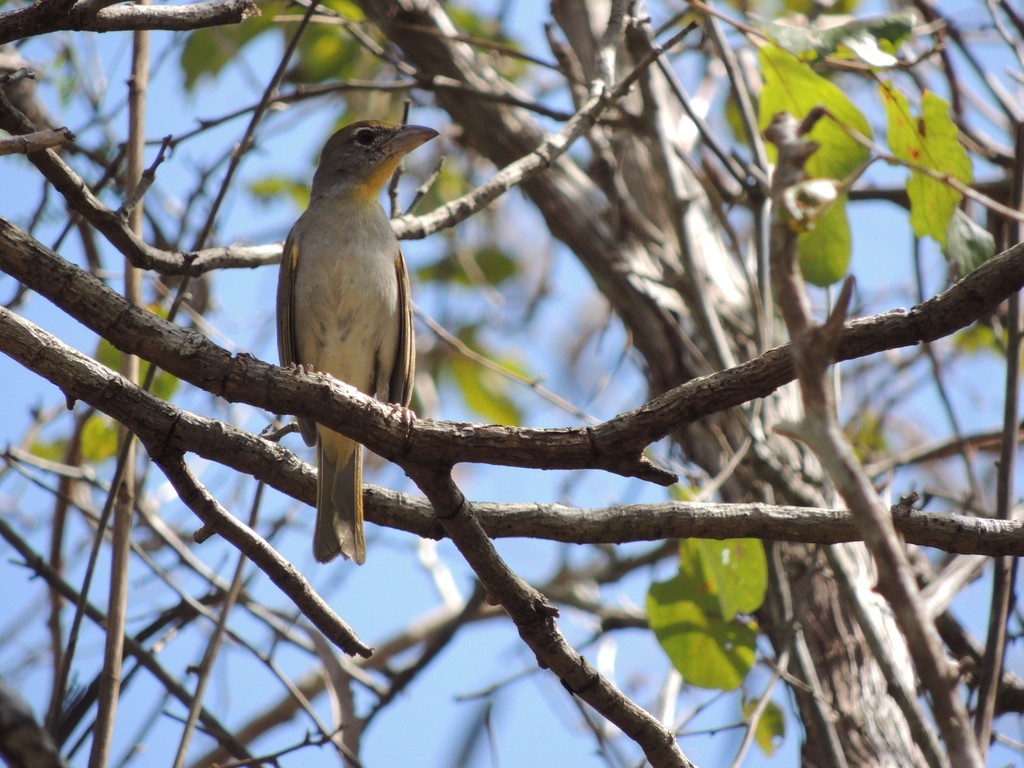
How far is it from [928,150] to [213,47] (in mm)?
4083

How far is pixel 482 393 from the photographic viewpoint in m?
7.08

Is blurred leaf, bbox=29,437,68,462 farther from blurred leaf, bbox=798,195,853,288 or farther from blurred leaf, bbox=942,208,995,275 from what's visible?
blurred leaf, bbox=942,208,995,275

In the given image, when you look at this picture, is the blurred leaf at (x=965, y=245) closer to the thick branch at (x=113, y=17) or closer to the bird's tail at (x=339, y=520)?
the bird's tail at (x=339, y=520)

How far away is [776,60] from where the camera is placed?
3.89m

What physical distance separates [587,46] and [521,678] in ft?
11.4

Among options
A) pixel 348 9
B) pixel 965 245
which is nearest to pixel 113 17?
pixel 965 245

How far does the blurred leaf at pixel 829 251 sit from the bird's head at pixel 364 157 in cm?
217

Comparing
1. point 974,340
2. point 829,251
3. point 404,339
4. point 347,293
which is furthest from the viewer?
point 974,340

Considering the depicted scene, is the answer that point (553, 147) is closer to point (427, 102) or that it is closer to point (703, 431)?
point (703, 431)

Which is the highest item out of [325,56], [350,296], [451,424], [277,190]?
[277,190]

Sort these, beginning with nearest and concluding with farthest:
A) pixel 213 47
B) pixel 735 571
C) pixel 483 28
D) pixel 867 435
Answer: pixel 735 571
pixel 213 47
pixel 867 435
pixel 483 28

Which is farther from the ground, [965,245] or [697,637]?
[965,245]

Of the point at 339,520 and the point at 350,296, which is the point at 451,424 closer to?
the point at 339,520

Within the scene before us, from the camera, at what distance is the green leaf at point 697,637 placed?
4.02 m
